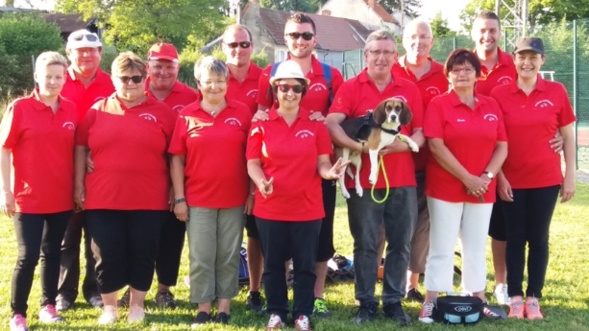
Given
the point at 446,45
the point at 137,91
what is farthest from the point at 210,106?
the point at 446,45

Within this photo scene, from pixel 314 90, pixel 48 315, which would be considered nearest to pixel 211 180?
pixel 314 90

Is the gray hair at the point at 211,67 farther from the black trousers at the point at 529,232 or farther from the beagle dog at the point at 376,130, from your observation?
the black trousers at the point at 529,232

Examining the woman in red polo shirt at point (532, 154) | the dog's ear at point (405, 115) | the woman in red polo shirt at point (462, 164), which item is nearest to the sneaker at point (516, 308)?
the woman in red polo shirt at point (532, 154)

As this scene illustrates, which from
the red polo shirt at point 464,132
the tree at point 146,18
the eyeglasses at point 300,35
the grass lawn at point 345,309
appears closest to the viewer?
the red polo shirt at point 464,132

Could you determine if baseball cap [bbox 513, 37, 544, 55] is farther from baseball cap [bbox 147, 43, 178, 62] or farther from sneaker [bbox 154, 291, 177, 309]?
sneaker [bbox 154, 291, 177, 309]

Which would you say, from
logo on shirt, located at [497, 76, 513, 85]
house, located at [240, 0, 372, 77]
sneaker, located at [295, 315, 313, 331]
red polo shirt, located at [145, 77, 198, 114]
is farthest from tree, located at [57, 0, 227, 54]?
sneaker, located at [295, 315, 313, 331]

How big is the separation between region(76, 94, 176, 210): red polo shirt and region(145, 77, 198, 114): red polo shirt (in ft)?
1.48

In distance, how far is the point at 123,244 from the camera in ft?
16.4

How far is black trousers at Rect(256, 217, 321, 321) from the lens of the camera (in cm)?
485

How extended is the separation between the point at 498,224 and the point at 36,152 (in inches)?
151

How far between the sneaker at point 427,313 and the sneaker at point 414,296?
55 cm

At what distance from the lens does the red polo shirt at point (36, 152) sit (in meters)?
4.79

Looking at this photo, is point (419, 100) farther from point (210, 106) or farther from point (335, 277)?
point (335, 277)

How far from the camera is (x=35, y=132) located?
15.7 ft
